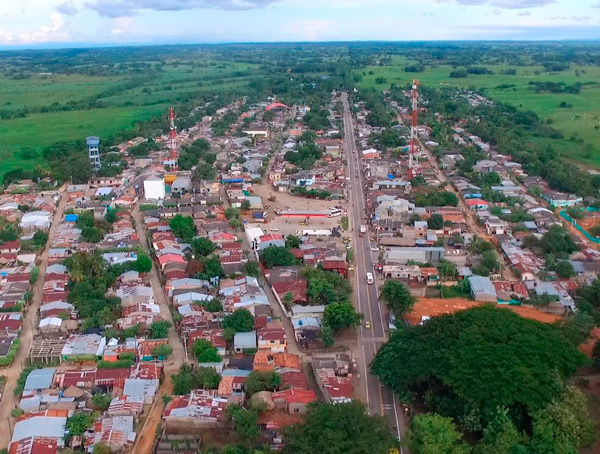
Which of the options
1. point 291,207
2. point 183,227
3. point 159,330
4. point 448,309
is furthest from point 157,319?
point 291,207

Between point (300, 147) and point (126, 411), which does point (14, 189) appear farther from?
point (126, 411)

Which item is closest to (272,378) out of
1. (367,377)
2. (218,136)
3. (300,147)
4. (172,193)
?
(367,377)

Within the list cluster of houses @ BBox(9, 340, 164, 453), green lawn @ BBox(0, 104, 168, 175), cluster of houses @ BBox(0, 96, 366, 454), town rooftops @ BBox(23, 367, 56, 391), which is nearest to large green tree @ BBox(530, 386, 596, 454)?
cluster of houses @ BBox(0, 96, 366, 454)

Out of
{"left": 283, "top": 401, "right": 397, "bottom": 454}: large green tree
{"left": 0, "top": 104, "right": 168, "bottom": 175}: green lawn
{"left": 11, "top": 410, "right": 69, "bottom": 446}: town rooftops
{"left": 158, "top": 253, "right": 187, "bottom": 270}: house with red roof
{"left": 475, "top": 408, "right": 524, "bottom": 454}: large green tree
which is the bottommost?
{"left": 0, "top": 104, "right": 168, "bottom": 175}: green lawn

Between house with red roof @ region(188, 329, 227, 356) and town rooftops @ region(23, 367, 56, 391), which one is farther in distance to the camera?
house with red roof @ region(188, 329, 227, 356)

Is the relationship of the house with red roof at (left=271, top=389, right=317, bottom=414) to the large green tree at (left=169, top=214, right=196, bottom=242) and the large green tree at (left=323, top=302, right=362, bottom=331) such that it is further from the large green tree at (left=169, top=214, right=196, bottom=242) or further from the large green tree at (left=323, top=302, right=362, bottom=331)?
the large green tree at (left=169, top=214, right=196, bottom=242)

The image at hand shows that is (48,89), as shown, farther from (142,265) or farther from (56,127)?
(142,265)
